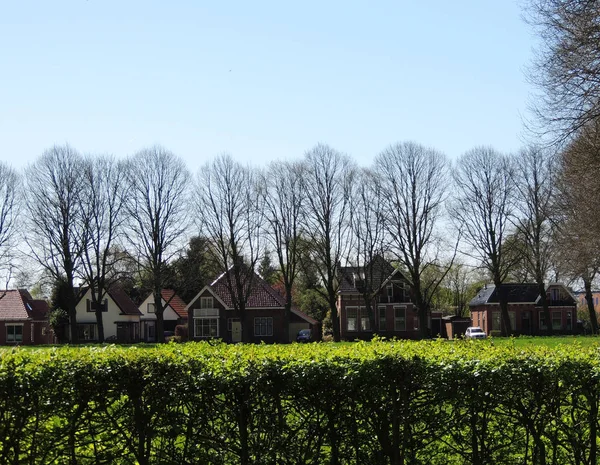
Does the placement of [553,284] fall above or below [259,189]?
below

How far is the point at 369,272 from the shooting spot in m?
59.2

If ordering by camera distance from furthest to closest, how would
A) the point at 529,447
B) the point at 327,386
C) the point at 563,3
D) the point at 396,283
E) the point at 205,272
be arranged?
the point at 396,283, the point at 205,272, the point at 563,3, the point at 529,447, the point at 327,386

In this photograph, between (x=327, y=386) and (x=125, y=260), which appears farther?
(x=125, y=260)

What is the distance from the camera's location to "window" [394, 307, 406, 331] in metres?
72.1

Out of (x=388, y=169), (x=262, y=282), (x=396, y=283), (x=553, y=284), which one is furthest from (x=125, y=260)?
(x=553, y=284)

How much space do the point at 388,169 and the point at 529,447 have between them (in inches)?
1911

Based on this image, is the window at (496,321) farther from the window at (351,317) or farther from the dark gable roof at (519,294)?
the window at (351,317)

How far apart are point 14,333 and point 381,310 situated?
36336mm

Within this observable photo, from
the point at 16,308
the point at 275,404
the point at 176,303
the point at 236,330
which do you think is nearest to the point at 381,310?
the point at 236,330

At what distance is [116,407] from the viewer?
769 cm

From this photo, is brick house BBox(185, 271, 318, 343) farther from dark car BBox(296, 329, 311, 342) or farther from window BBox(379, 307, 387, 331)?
window BBox(379, 307, 387, 331)

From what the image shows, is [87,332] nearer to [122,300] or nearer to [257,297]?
[122,300]

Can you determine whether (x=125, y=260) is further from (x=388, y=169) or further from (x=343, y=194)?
(x=388, y=169)

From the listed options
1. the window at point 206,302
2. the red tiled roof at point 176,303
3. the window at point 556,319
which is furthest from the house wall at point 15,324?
the window at point 556,319
